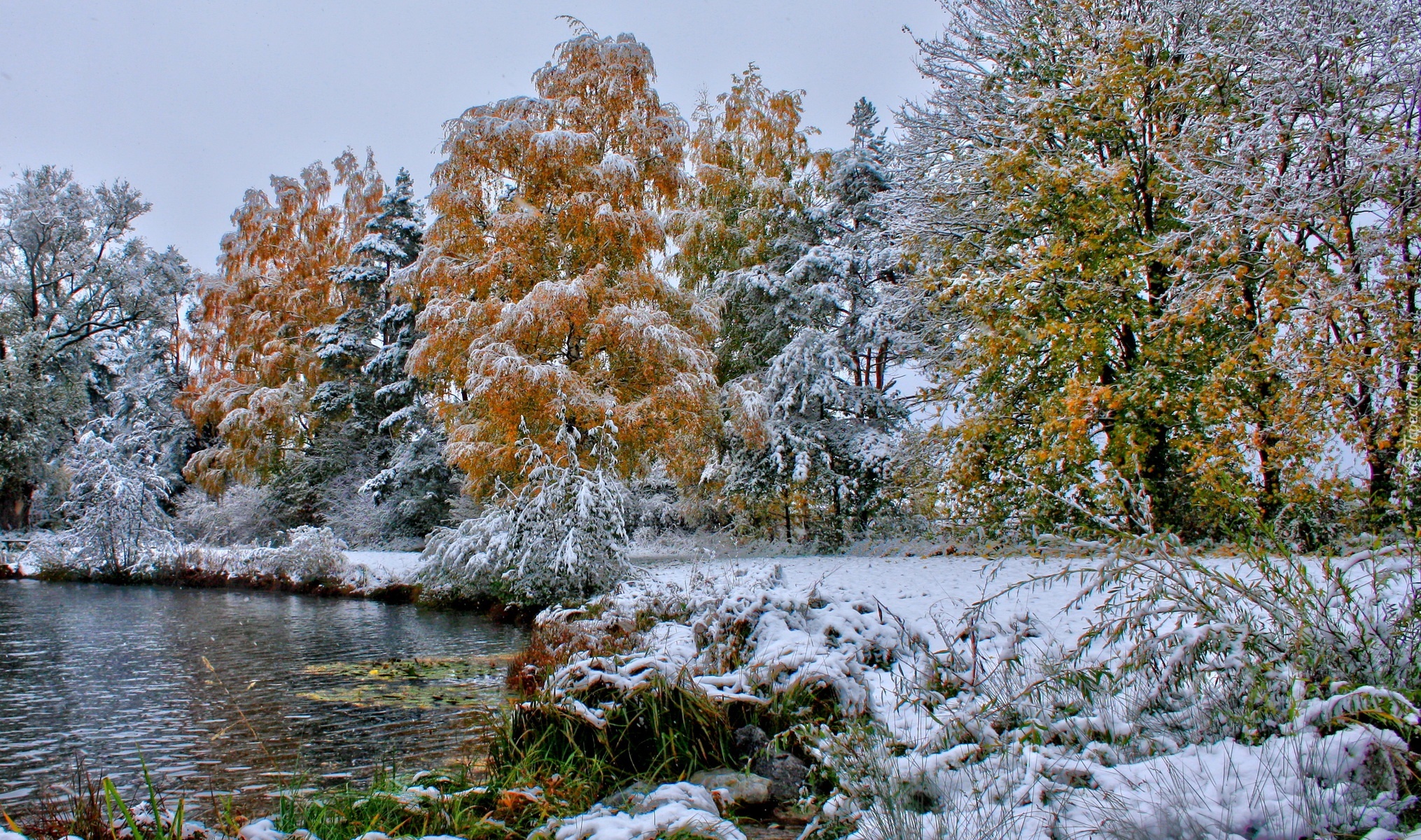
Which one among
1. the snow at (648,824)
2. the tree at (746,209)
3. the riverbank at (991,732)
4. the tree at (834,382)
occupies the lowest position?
the snow at (648,824)

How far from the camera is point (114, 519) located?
16.6 metres

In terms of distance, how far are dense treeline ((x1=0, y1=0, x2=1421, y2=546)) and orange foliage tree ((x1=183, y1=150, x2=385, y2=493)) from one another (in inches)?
4.6

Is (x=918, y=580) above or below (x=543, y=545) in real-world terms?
below

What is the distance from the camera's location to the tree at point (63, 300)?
24.3 m

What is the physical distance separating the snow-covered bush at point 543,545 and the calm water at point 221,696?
663mm

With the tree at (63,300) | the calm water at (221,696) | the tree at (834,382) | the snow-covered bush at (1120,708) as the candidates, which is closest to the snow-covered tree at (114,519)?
the calm water at (221,696)

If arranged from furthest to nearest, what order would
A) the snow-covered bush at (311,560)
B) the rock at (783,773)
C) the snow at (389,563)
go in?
the snow-covered bush at (311,560)
the snow at (389,563)
the rock at (783,773)

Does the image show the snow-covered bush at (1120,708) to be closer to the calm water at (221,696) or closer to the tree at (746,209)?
the calm water at (221,696)

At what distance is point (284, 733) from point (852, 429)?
12591 millimetres

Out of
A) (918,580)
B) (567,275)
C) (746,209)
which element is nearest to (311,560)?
(567,275)

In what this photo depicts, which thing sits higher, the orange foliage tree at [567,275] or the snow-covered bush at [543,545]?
the orange foliage tree at [567,275]

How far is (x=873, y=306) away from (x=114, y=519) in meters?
17.2

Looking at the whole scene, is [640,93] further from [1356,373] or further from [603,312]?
[1356,373]

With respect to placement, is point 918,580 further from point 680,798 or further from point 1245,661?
point 680,798
